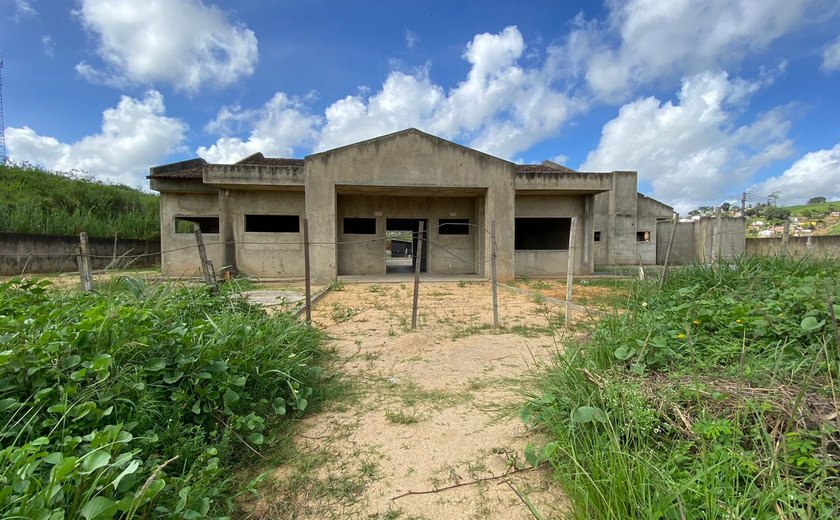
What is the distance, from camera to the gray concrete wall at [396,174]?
1084cm

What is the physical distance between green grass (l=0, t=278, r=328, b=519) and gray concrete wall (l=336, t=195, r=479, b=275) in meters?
9.81

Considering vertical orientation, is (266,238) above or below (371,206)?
below

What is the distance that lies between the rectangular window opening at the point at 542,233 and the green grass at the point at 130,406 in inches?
534

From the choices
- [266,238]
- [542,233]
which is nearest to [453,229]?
[542,233]

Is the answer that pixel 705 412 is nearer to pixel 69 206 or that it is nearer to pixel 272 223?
pixel 272 223

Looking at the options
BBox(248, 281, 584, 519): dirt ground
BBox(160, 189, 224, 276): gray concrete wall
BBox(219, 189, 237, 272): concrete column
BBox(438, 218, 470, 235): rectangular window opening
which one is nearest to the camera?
BBox(248, 281, 584, 519): dirt ground

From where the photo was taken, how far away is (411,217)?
13.4 m

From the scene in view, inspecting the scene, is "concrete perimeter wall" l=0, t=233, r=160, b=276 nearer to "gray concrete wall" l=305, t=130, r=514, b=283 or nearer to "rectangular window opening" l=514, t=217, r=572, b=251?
"gray concrete wall" l=305, t=130, r=514, b=283

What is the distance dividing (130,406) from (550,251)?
41.3 ft

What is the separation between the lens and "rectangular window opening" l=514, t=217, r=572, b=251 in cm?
1516

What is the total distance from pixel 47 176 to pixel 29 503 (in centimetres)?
2635

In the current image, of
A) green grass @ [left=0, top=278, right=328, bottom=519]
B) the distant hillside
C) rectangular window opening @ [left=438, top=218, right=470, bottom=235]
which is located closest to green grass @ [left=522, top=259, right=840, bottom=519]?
green grass @ [left=0, top=278, right=328, bottom=519]

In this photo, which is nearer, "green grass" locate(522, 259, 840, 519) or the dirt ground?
"green grass" locate(522, 259, 840, 519)

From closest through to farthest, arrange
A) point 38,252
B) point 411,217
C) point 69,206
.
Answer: point 38,252 < point 411,217 < point 69,206
